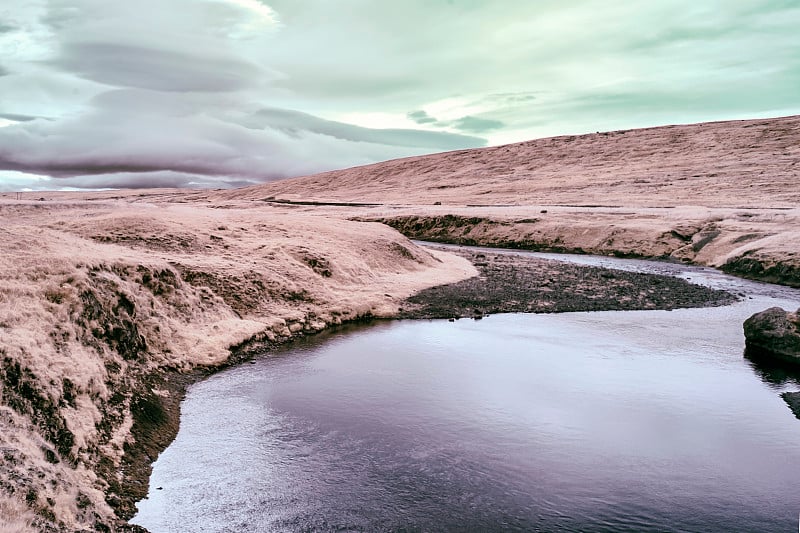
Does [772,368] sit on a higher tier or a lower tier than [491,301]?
lower

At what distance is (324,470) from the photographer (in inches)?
612

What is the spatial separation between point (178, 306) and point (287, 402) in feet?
29.6

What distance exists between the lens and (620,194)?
341ft

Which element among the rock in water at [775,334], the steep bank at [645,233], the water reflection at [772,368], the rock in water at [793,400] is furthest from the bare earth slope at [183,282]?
the rock in water at [793,400]

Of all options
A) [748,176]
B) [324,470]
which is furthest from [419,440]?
[748,176]

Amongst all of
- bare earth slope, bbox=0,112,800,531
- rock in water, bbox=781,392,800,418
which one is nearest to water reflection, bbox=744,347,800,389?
rock in water, bbox=781,392,800,418

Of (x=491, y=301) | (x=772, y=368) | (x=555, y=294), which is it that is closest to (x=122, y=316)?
(x=491, y=301)

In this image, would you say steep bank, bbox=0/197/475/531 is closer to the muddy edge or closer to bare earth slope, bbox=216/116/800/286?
the muddy edge

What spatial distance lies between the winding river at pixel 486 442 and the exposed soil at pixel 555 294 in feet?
26.9

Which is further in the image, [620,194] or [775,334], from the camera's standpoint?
[620,194]

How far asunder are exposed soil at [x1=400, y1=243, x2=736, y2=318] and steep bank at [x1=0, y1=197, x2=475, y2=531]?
2749 mm

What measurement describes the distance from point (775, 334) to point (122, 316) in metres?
28.5

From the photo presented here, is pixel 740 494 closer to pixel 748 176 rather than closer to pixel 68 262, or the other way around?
pixel 68 262

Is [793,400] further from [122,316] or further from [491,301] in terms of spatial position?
[122,316]
